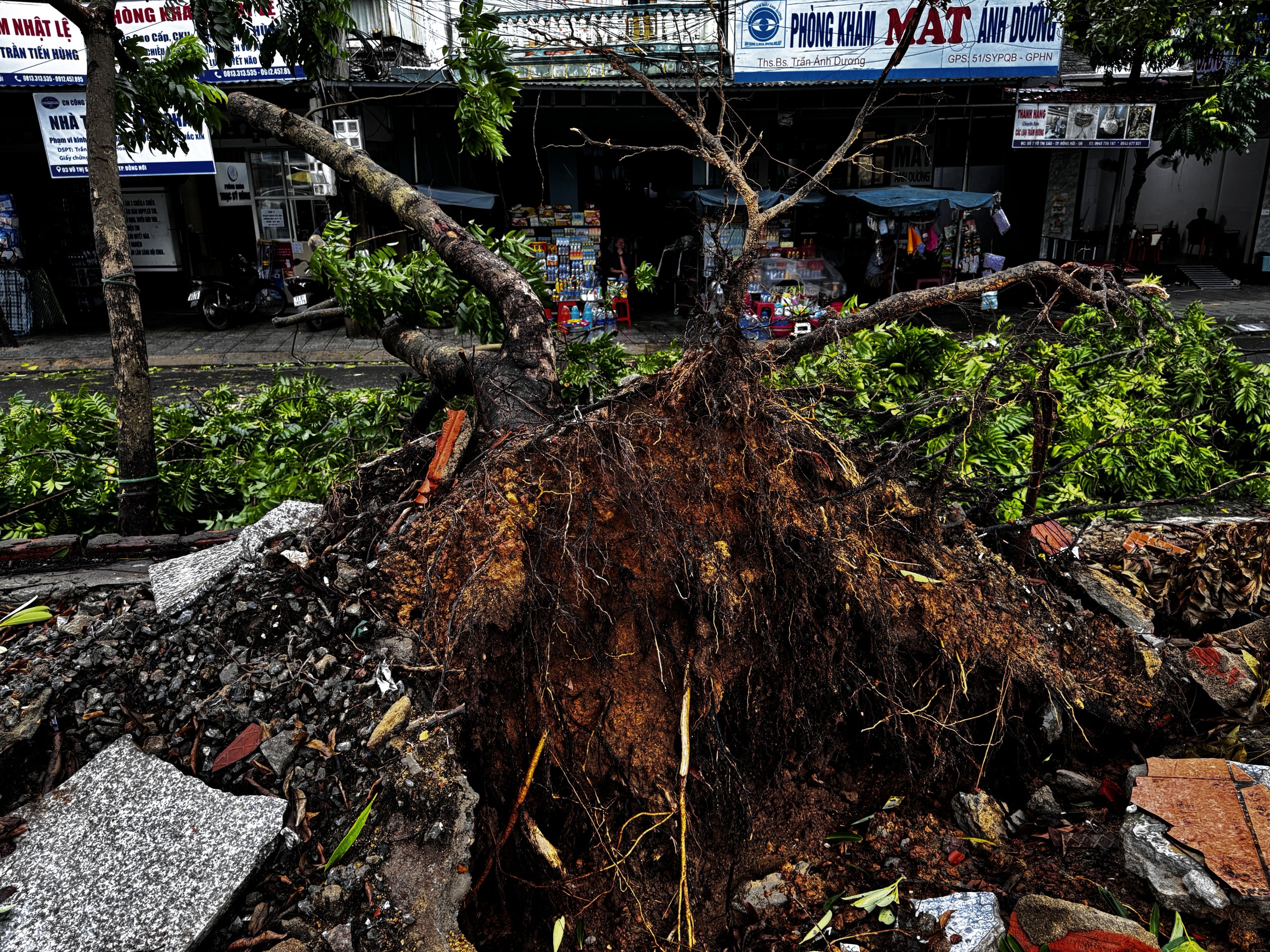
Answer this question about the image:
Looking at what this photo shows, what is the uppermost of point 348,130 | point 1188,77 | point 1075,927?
point 1188,77

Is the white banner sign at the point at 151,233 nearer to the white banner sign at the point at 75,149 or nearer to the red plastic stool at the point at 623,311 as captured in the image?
the white banner sign at the point at 75,149

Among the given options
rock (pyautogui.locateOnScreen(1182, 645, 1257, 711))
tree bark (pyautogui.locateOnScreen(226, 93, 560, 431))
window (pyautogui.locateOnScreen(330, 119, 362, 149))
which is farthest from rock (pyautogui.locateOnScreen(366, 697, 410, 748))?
window (pyautogui.locateOnScreen(330, 119, 362, 149))

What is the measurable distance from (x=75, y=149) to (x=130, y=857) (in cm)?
1263

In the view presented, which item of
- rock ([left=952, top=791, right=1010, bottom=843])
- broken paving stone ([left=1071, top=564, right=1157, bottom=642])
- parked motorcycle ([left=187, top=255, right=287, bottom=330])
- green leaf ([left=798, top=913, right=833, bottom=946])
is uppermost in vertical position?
parked motorcycle ([left=187, top=255, right=287, bottom=330])

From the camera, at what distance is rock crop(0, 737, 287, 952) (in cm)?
236

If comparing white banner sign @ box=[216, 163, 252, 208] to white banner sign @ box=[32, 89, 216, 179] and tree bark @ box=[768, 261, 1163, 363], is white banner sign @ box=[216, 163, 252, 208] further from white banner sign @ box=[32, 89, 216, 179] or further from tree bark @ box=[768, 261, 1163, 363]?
tree bark @ box=[768, 261, 1163, 363]

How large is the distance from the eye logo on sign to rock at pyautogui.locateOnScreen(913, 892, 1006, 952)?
11405 mm

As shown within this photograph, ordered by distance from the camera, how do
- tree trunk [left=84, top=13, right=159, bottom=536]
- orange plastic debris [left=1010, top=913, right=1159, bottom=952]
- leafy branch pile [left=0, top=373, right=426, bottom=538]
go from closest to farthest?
1. orange plastic debris [left=1010, top=913, right=1159, bottom=952]
2. tree trunk [left=84, top=13, right=159, bottom=536]
3. leafy branch pile [left=0, top=373, right=426, bottom=538]

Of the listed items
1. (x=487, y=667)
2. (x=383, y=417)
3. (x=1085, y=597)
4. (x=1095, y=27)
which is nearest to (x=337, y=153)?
(x=383, y=417)

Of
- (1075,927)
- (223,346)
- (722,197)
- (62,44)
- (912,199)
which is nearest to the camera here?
(1075,927)

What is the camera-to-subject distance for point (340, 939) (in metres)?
2.41

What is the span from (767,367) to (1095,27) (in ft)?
32.2

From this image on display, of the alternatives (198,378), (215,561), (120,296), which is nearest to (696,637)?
(215,561)

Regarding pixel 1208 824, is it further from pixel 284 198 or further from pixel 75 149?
pixel 75 149
